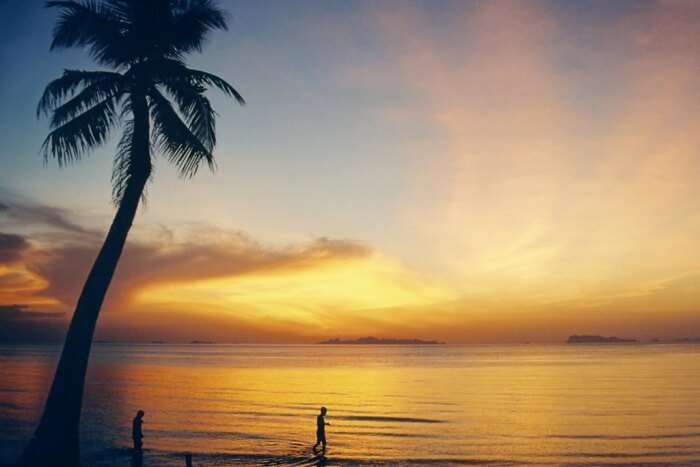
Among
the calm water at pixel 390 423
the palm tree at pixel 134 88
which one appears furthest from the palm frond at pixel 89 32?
the calm water at pixel 390 423

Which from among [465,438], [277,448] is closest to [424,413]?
[465,438]

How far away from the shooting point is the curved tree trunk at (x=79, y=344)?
15.5 metres

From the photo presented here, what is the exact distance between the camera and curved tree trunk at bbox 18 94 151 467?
15.5m

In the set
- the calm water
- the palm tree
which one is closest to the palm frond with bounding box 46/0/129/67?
the palm tree

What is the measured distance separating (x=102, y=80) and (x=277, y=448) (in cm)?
2024

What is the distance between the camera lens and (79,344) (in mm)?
16312

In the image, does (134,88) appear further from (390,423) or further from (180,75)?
(390,423)

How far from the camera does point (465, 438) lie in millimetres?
34906

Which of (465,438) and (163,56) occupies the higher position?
(163,56)

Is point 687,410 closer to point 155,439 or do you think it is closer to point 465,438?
point 465,438

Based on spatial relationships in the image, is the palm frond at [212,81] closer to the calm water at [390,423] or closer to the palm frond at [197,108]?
the palm frond at [197,108]

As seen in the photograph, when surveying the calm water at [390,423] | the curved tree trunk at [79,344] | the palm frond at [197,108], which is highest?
the palm frond at [197,108]

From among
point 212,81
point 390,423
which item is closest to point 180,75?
point 212,81

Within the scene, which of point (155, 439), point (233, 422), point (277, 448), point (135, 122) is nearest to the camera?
point (135, 122)
